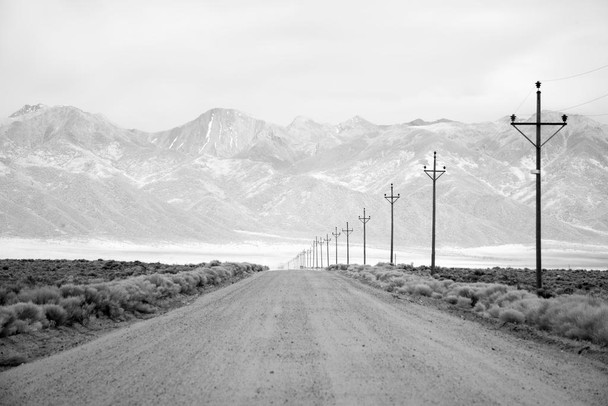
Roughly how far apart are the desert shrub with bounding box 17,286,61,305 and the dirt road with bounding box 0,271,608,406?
267cm

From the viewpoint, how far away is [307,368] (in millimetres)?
9641

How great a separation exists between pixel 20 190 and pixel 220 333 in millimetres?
166548

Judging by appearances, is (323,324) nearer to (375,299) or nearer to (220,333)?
(220,333)

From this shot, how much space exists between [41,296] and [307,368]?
9893 mm

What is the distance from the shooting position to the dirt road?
8.07 meters

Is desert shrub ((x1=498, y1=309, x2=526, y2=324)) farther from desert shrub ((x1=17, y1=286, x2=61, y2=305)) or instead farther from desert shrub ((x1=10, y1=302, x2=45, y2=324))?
desert shrub ((x1=17, y1=286, x2=61, y2=305))

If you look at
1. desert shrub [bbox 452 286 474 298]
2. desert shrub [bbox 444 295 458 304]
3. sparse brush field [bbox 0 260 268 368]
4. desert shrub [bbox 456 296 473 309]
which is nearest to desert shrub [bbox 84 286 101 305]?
sparse brush field [bbox 0 260 268 368]

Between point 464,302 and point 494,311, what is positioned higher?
point 494,311

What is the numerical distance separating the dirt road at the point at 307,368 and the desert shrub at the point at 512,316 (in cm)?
206

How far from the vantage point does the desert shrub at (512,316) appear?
669 inches

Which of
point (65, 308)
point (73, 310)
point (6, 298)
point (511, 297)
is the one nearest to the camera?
point (73, 310)

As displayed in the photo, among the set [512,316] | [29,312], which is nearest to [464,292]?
[512,316]

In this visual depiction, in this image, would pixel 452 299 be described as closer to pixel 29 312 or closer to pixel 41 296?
pixel 41 296

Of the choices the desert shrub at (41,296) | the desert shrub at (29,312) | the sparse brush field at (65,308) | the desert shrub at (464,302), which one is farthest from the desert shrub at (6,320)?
the desert shrub at (464,302)
